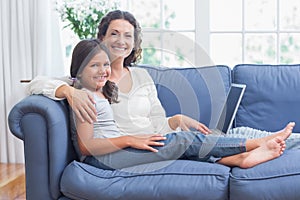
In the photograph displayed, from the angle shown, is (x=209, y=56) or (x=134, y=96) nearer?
(x=134, y=96)

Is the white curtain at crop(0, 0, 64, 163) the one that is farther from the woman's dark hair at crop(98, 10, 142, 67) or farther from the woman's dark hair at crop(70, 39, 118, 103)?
the woman's dark hair at crop(70, 39, 118, 103)

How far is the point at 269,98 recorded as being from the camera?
317cm

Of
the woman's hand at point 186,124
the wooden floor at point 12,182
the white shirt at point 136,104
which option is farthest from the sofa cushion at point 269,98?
the wooden floor at point 12,182

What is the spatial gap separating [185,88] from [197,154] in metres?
0.66

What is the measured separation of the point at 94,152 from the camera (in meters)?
2.66

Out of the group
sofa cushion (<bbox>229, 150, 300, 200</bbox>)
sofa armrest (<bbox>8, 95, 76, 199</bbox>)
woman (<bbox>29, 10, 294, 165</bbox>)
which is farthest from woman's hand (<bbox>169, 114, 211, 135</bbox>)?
sofa armrest (<bbox>8, 95, 76, 199</bbox>)

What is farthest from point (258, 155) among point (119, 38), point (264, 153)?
point (119, 38)

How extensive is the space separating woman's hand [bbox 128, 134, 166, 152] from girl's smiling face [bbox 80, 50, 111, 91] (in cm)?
34

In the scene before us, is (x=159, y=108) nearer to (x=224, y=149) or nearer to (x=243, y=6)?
(x=224, y=149)

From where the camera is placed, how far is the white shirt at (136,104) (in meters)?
2.82

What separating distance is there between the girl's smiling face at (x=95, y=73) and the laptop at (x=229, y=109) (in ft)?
2.26

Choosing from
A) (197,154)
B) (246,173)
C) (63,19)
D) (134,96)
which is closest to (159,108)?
(134,96)

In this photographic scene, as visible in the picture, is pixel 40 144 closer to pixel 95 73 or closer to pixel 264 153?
pixel 95 73

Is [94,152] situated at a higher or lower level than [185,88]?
lower
